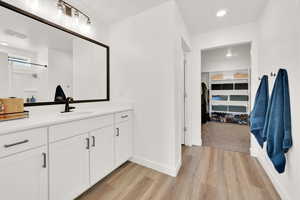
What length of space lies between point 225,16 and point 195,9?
63 cm

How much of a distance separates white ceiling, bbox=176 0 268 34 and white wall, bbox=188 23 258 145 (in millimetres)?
131

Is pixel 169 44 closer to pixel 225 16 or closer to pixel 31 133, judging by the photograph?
pixel 225 16

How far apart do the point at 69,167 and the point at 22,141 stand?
503mm

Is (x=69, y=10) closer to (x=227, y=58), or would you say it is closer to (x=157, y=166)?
(x=157, y=166)

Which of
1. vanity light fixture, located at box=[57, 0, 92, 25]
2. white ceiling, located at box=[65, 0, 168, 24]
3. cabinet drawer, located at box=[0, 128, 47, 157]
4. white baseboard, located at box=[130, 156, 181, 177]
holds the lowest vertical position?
white baseboard, located at box=[130, 156, 181, 177]

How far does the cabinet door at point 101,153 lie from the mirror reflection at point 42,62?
72cm

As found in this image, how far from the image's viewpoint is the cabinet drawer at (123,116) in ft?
6.22

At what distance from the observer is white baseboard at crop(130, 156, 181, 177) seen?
181 centimetres

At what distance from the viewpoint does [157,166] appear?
194cm

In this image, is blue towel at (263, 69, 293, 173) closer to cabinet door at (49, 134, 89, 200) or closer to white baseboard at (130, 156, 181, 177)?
white baseboard at (130, 156, 181, 177)

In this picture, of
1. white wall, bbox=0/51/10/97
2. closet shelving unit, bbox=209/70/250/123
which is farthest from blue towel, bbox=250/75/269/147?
closet shelving unit, bbox=209/70/250/123

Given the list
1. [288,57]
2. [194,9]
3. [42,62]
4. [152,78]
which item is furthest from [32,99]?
[288,57]

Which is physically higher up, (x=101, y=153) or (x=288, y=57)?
(x=288, y=57)

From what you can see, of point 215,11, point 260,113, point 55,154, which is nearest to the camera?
point 55,154
